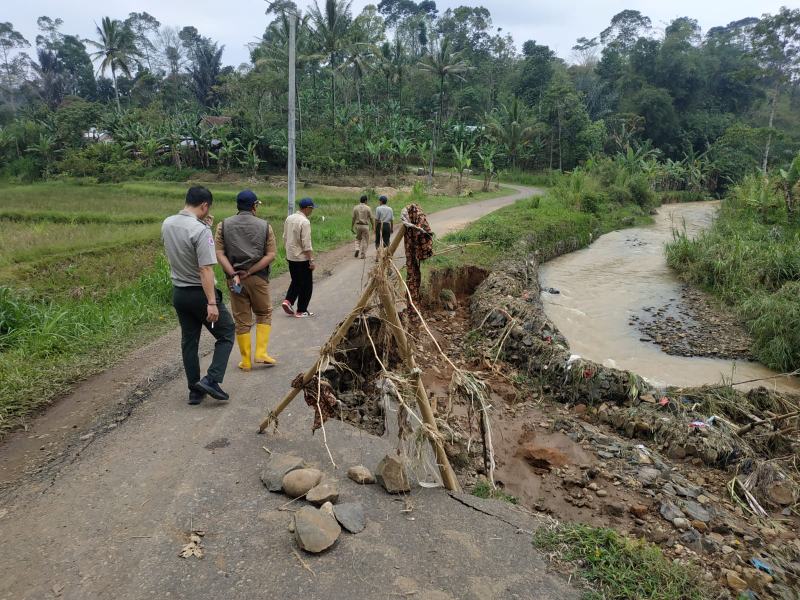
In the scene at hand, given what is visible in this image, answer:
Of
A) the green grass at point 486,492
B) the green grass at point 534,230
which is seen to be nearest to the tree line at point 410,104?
the green grass at point 534,230

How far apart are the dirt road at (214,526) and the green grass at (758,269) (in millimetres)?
8209

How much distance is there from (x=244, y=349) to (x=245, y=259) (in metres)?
0.96

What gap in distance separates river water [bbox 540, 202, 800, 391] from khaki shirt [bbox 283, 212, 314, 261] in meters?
5.41

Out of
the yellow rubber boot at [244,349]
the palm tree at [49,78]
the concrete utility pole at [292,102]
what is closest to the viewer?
the yellow rubber boot at [244,349]

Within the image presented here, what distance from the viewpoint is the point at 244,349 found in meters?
5.38

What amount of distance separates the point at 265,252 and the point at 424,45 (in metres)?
60.4

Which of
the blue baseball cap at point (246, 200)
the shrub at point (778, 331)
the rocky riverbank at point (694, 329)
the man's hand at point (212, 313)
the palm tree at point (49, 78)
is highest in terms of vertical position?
the palm tree at point (49, 78)

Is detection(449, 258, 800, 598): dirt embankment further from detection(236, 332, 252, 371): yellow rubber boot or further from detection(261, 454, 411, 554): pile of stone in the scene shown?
detection(236, 332, 252, 371): yellow rubber boot

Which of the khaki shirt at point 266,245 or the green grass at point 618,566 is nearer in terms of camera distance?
the green grass at point 618,566

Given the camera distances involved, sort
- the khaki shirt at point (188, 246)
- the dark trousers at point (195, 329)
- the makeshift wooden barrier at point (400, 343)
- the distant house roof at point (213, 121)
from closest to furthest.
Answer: the makeshift wooden barrier at point (400, 343)
the khaki shirt at point (188, 246)
the dark trousers at point (195, 329)
the distant house roof at point (213, 121)

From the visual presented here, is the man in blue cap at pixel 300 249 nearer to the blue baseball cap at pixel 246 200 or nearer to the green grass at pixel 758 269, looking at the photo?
the blue baseball cap at pixel 246 200

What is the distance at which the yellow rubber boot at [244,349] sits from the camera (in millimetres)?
5344

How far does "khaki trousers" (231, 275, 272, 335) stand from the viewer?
524 cm

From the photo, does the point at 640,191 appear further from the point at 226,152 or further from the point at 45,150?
the point at 45,150
